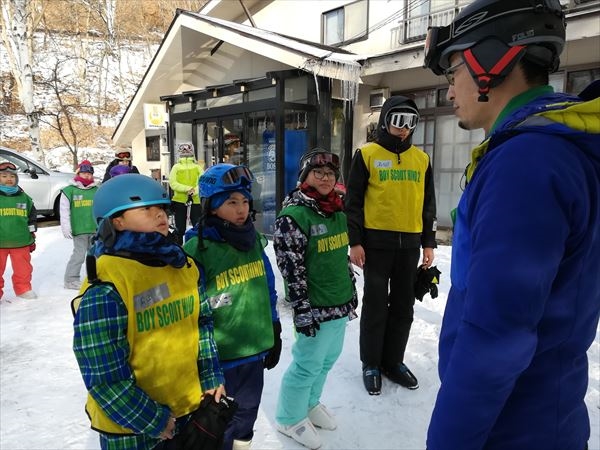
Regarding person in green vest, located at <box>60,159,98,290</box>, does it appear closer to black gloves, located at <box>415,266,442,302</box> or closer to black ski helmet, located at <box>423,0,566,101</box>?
black gloves, located at <box>415,266,442,302</box>

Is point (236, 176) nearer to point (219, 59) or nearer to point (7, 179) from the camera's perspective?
point (7, 179)

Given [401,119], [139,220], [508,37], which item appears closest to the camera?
[508,37]

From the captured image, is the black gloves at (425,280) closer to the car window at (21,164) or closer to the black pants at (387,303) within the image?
the black pants at (387,303)

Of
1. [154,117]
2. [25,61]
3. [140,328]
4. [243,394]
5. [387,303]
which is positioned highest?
[25,61]

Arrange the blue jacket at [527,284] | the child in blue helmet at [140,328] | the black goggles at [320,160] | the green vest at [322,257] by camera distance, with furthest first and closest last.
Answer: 1. the black goggles at [320,160]
2. the green vest at [322,257]
3. the child in blue helmet at [140,328]
4. the blue jacket at [527,284]

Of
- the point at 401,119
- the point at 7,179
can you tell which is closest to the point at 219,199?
the point at 401,119

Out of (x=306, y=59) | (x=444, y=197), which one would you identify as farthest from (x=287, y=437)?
(x=444, y=197)

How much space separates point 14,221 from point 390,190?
4.99m

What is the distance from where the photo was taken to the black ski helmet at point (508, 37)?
111cm

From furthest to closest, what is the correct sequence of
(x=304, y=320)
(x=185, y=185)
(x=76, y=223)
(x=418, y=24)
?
(x=418, y=24) < (x=185, y=185) < (x=76, y=223) < (x=304, y=320)

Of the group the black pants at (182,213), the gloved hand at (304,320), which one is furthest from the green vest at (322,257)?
the black pants at (182,213)

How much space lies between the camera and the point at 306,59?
780 cm

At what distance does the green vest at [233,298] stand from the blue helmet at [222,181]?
269mm

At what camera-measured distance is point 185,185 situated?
759 cm
